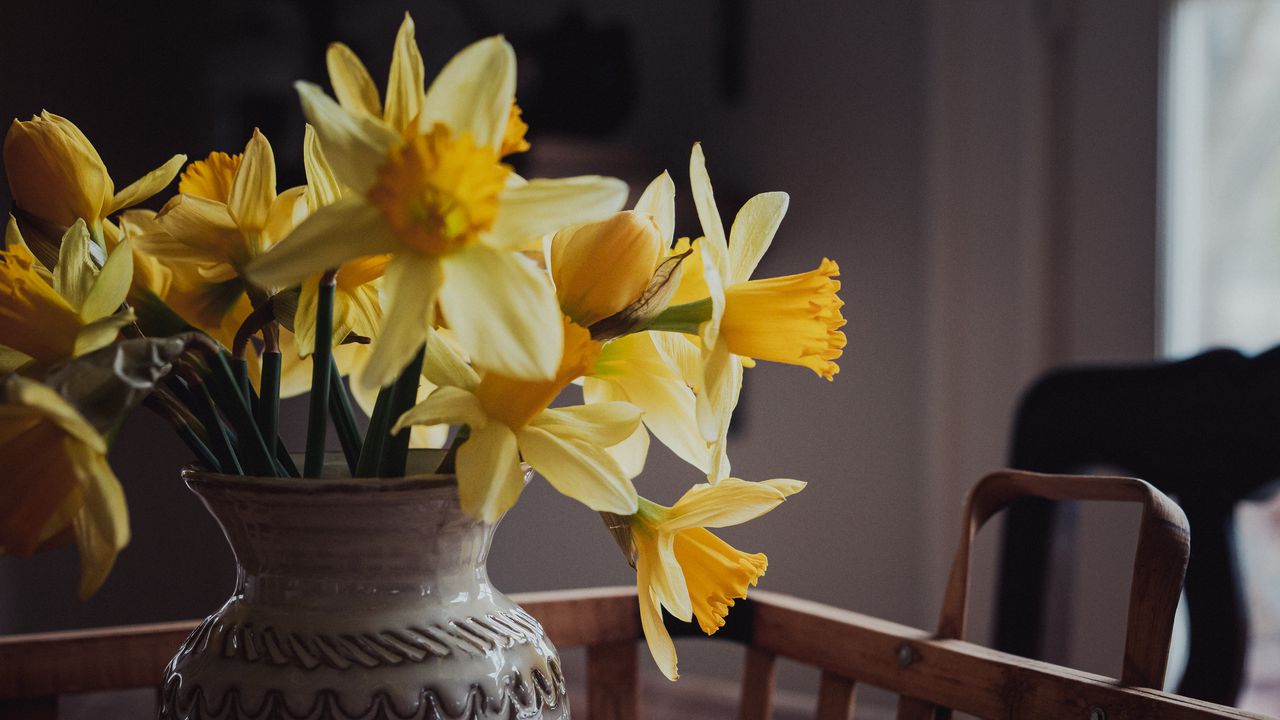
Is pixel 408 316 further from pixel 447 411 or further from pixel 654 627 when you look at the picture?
pixel 654 627

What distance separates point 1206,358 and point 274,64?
4.27 feet

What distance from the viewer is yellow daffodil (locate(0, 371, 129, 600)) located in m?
0.30

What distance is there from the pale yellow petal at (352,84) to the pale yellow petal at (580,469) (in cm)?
13

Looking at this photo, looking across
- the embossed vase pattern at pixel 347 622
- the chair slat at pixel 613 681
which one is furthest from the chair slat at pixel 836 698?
the embossed vase pattern at pixel 347 622

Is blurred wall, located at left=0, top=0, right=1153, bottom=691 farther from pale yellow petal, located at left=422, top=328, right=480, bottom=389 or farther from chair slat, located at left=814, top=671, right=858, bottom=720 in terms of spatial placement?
pale yellow petal, located at left=422, top=328, right=480, bottom=389

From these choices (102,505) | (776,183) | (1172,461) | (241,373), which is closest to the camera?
(102,505)

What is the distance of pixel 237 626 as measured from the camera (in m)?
0.39

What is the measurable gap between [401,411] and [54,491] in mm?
118

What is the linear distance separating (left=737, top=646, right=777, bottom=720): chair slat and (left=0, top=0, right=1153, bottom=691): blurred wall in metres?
0.75

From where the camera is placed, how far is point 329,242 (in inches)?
12.4

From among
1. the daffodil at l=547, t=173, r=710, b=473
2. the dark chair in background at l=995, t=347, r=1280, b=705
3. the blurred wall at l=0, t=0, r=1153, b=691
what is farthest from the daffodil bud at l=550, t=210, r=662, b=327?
the blurred wall at l=0, t=0, r=1153, b=691

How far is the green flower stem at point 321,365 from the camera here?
0.37m

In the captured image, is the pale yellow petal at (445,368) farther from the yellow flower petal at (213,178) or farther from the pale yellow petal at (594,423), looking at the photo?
the yellow flower petal at (213,178)

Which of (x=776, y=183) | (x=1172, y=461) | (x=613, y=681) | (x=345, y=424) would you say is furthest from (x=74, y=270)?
(x=776, y=183)
